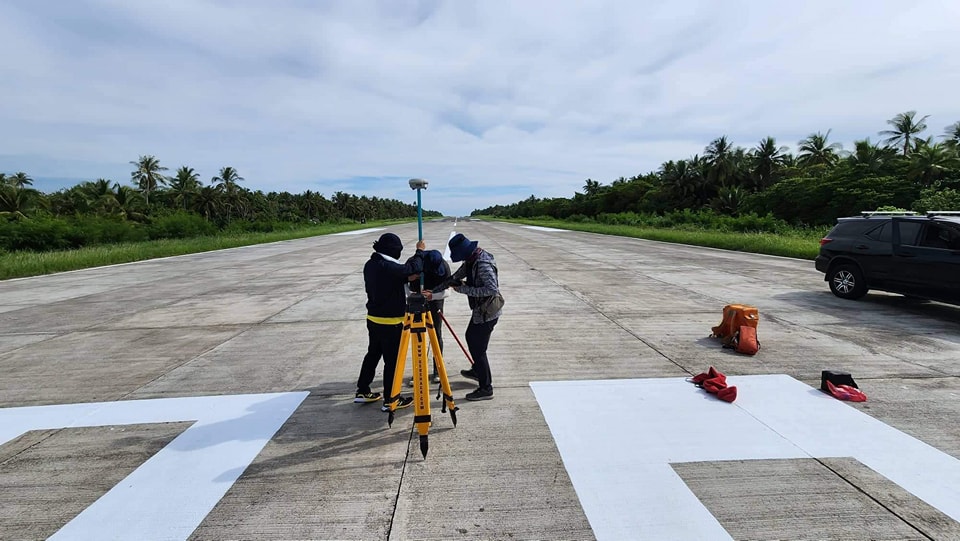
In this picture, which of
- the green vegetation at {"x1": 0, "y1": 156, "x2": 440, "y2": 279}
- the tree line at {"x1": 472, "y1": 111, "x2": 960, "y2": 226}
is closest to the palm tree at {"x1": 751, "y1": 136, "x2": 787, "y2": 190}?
the tree line at {"x1": 472, "y1": 111, "x2": 960, "y2": 226}

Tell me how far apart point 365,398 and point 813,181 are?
49.1 meters

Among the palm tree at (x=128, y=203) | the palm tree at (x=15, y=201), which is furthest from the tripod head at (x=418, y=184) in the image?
the palm tree at (x=128, y=203)

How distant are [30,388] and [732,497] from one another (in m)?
7.34

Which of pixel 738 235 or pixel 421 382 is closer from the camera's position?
pixel 421 382

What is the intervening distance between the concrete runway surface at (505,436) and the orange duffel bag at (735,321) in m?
0.32

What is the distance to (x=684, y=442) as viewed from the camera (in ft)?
12.6

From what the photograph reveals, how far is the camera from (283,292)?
1167 centimetres

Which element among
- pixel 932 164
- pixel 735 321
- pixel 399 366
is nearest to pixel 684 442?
pixel 399 366

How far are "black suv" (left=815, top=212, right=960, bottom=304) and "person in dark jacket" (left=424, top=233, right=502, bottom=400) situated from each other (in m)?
8.31

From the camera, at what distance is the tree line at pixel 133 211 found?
28.8m

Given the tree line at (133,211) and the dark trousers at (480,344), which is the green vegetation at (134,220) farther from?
the dark trousers at (480,344)

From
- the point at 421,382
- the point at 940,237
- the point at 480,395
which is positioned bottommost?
the point at 480,395

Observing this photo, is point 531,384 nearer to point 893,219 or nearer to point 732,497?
point 732,497

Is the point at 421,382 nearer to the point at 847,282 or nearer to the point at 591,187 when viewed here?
A: the point at 847,282
